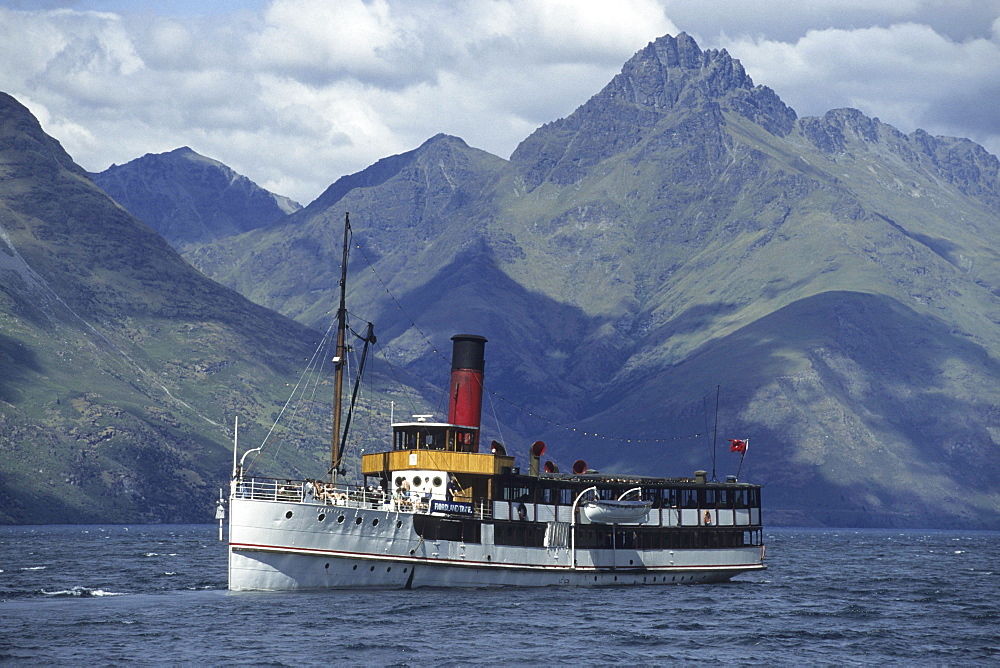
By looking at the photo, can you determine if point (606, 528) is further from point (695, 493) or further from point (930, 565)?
point (930, 565)

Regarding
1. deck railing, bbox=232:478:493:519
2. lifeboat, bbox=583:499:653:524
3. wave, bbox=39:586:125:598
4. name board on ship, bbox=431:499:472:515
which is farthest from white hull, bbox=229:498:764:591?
wave, bbox=39:586:125:598

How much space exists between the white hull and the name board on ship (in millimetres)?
1650

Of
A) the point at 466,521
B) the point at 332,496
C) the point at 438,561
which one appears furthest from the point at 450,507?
the point at 332,496

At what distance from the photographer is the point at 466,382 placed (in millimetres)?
82062

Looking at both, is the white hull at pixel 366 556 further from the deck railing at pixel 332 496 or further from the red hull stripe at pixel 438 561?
the deck railing at pixel 332 496

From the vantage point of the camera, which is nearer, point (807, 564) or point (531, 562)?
point (531, 562)

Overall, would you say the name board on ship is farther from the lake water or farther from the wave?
the wave

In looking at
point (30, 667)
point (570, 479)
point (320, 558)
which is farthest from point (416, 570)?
point (30, 667)

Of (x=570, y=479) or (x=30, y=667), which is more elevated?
(x=570, y=479)

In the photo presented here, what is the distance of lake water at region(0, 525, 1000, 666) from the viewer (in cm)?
5659

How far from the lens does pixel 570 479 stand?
271ft

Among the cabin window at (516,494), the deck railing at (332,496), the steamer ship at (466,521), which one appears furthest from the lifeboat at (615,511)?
the deck railing at (332,496)

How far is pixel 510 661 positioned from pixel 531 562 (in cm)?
2326

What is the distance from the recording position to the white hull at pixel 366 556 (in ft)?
224
